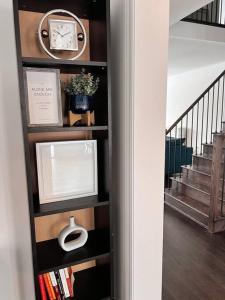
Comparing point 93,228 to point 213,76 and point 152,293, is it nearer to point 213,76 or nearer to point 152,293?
point 152,293

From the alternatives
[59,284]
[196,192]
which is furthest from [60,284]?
[196,192]

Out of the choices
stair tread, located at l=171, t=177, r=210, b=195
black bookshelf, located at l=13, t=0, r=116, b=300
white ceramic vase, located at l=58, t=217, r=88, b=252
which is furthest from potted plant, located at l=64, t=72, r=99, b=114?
stair tread, located at l=171, t=177, r=210, b=195

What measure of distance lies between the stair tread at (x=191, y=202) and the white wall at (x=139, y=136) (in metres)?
2.05

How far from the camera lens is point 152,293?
4.81 ft

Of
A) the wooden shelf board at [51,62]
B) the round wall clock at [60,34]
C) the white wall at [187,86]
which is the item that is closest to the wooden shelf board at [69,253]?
the wooden shelf board at [51,62]

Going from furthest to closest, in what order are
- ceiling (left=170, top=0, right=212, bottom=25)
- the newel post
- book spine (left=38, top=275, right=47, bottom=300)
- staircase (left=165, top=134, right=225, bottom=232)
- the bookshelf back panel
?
staircase (left=165, top=134, right=225, bottom=232) → the newel post → ceiling (left=170, top=0, right=212, bottom=25) → the bookshelf back panel → book spine (left=38, top=275, right=47, bottom=300)

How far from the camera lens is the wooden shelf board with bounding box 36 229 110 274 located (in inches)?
48.4

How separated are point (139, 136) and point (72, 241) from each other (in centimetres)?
75

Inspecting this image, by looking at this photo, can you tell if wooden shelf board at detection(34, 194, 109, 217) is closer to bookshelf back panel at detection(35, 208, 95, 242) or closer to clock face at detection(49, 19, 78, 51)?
bookshelf back panel at detection(35, 208, 95, 242)

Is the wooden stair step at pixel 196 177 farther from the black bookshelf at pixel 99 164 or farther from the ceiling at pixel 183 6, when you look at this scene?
the black bookshelf at pixel 99 164

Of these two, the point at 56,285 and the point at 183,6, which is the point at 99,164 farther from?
the point at 183,6

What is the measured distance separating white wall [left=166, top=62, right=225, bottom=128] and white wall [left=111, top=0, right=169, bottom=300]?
195 inches

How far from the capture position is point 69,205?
122cm

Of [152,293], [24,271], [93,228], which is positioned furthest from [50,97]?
[152,293]
